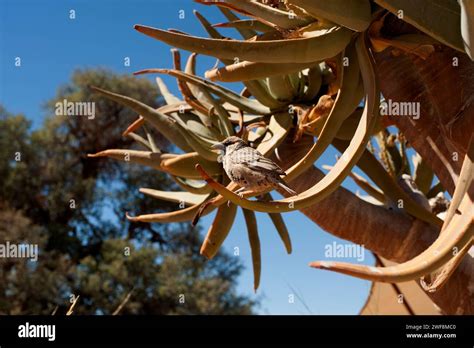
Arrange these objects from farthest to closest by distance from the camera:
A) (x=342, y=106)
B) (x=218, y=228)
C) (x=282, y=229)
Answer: (x=282, y=229) → (x=218, y=228) → (x=342, y=106)

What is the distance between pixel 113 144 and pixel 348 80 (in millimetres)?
10141

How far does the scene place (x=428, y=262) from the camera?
4.54 ft

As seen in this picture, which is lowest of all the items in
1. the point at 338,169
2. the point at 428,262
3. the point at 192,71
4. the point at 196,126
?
the point at 428,262

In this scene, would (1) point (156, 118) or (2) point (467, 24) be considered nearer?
(2) point (467, 24)

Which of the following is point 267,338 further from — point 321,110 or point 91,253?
point 91,253

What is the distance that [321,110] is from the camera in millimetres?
2227

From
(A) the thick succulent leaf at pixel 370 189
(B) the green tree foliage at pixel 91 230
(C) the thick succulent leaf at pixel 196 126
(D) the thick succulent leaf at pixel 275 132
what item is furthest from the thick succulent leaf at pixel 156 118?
(B) the green tree foliage at pixel 91 230

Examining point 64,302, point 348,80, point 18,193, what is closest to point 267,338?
point 348,80

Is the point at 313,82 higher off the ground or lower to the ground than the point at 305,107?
higher

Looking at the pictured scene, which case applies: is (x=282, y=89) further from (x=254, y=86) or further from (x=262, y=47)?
(x=262, y=47)

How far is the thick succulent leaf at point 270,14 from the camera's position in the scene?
1902mm

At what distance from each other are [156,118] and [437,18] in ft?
3.60

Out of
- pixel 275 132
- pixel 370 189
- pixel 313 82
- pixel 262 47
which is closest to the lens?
pixel 262 47

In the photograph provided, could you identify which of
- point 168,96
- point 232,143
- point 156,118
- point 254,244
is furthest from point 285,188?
point 168,96
